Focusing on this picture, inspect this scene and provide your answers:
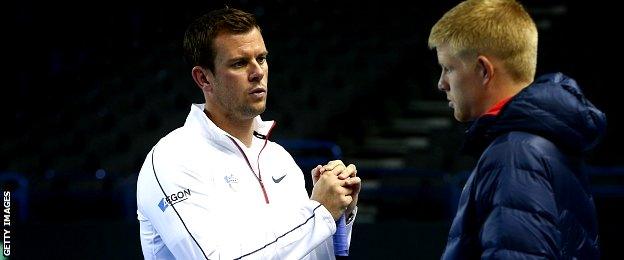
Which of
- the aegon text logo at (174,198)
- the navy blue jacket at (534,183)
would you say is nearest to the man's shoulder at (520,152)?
the navy blue jacket at (534,183)

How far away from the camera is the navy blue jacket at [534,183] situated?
2396 millimetres

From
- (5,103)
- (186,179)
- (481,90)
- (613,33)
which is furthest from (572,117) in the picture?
(5,103)

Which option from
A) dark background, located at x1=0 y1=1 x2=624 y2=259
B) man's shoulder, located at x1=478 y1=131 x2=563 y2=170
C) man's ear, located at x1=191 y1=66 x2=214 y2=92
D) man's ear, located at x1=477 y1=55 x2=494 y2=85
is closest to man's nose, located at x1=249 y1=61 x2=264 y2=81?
man's ear, located at x1=191 y1=66 x2=214 y2=92

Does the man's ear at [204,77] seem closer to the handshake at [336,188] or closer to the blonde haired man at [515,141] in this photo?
the handshake at [336,188]

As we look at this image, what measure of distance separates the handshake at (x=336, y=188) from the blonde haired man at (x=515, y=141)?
2.27 feet

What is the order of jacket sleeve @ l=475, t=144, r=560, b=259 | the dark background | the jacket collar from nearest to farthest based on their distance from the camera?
jacket sleeve @ l=475, t=144, r=560, b=259 < the jacket collar < the dark background

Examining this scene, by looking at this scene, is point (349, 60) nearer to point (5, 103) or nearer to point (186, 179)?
point (5, 103)

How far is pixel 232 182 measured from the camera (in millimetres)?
3404

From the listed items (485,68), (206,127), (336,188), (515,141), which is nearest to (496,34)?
(485,68)

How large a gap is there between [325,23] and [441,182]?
11.2 ft

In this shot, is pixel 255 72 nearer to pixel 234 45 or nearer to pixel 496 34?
pixel 234 45

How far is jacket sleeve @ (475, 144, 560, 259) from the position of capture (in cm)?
238

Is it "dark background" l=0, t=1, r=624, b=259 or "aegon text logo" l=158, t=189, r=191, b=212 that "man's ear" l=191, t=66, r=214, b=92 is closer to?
"aegon text logo" l=158, t=189, r=191, b=212

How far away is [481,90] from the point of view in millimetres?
2609
